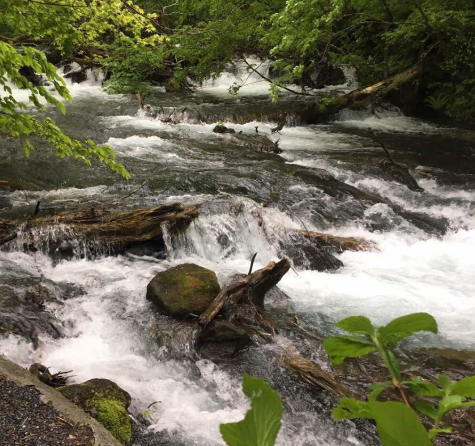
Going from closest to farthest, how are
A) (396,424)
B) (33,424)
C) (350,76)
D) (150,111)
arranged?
(396,424) < (33,424) < (150,111) < (350,76)

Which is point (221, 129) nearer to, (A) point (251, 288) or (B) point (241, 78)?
(B) point (241, 78)

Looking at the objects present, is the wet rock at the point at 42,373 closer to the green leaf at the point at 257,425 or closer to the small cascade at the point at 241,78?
the green leaf at the point at 257,425

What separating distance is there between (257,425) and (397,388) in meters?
0.27

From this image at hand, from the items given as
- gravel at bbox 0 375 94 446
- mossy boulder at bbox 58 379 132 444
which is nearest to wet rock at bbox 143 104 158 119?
mossy boulder at bbox 58 379 132 444

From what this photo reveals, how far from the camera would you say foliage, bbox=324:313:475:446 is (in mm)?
521

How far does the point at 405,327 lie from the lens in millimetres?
694

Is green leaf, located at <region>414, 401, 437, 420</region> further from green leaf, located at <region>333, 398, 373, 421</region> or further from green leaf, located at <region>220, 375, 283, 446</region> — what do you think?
green leaf, located at <region>220, 375, 283, 446</region>

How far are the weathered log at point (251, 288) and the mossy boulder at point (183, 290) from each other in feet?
0.64

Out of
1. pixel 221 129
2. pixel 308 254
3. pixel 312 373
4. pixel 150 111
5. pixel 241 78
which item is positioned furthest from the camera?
pixel 241 78

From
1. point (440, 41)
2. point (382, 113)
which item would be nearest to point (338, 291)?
point (440, 41)

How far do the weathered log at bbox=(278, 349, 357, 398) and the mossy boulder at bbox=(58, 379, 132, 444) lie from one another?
1681 mm

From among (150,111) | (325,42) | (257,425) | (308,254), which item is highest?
(325,42)

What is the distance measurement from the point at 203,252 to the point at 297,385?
3.23 m

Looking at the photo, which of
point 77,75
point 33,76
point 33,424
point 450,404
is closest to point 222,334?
point 33,424
